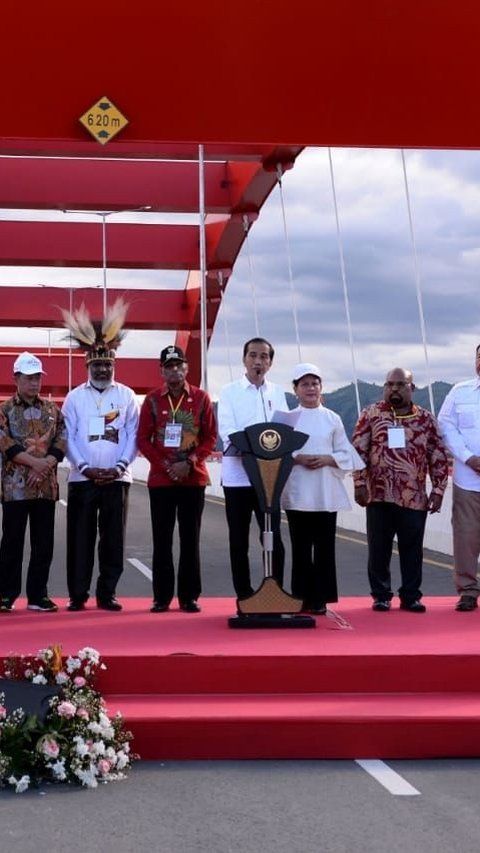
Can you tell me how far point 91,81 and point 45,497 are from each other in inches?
106

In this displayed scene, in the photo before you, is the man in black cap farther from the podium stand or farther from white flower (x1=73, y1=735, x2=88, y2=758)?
white flower (x1=73, y1=735, x2=88, y2=758)

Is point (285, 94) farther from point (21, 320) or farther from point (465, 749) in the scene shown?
point (21, 320)

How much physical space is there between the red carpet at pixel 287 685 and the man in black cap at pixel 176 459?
2.39ft

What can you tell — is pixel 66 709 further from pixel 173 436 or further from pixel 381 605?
pixel 381 605

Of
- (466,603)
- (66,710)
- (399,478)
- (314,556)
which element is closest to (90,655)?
(66,710)

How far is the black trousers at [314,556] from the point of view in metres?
8.58

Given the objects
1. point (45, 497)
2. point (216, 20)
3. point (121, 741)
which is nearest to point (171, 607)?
point (45, 497)

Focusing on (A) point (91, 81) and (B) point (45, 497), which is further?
(B) point (45, 497)

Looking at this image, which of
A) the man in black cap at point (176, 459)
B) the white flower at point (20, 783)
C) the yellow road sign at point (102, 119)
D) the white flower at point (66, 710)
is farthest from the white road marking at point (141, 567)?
the white flower at point (20, 783)

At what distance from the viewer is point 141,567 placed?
13.8m

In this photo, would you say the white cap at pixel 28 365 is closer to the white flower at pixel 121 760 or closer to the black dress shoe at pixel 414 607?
the black dress shoe at pixel 414 607

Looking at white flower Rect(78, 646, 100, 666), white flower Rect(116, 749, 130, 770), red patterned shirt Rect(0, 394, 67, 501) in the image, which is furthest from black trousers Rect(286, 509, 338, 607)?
white flower Rect(116, 749, 130, 770)

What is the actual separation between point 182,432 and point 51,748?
11.0 ft

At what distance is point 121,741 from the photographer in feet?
19.3
